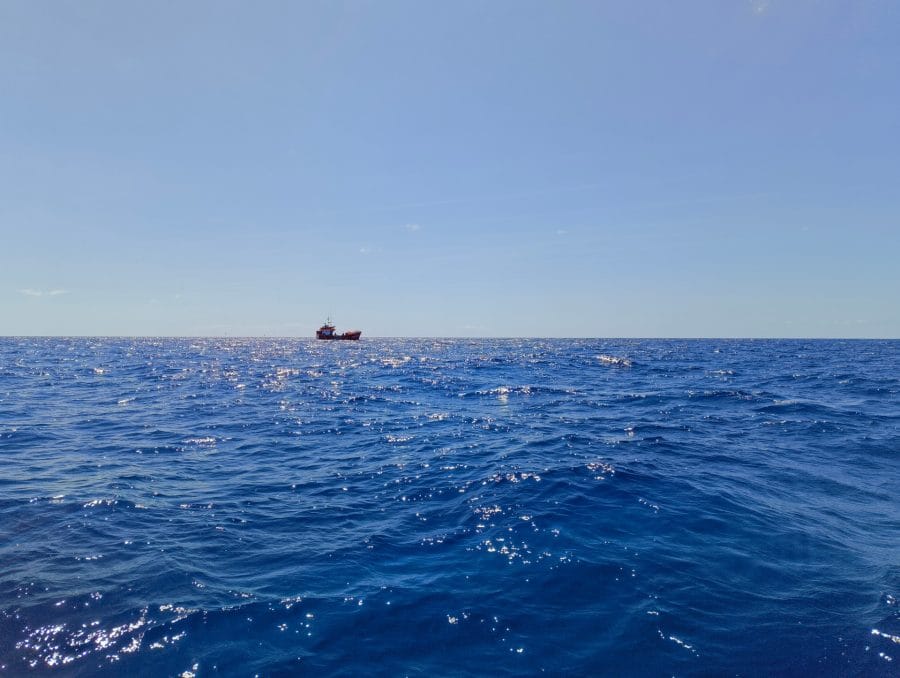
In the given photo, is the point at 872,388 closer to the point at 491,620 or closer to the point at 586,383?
the point at 586,383

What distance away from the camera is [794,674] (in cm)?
462

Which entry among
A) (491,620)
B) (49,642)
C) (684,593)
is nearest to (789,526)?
(684,593)

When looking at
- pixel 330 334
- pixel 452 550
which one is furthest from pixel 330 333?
pixel 452 550

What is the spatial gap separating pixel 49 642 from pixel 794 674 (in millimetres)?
8200

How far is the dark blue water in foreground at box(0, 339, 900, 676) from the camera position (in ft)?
16.4

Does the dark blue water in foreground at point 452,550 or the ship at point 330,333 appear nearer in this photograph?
the dark blue water in foreground at point 452,550

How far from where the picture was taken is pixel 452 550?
24.2ft

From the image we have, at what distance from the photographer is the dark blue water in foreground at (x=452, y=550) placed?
16.4ft

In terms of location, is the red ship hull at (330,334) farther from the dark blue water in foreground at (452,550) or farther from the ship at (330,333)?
the dark blue water in foreground at (452,550)

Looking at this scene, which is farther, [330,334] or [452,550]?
[330,334]

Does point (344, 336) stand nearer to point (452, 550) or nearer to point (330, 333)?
point (330, 333)

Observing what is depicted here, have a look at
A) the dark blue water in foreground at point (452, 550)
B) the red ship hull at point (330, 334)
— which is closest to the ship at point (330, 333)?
the red ship hull at point (330, 334)

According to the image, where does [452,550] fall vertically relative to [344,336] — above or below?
below

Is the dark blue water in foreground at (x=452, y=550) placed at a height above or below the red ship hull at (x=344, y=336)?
below
